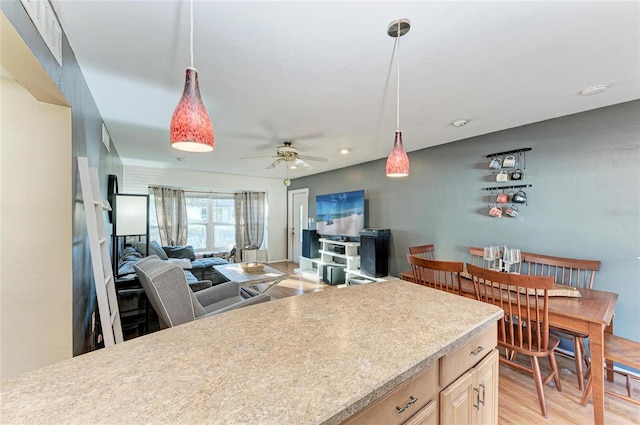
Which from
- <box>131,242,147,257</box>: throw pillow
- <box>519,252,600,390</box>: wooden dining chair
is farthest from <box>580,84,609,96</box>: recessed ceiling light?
<box>131,242,147,257</box>: throw pillow

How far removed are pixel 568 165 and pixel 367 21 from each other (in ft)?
8.52

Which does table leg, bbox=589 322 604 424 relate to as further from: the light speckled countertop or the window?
the window

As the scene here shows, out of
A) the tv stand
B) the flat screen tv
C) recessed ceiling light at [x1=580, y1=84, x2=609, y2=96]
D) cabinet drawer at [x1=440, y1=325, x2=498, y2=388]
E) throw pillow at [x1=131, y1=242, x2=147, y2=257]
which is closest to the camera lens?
cabinet drawer at [x1=440, y1=325, x2=498, y2=388]

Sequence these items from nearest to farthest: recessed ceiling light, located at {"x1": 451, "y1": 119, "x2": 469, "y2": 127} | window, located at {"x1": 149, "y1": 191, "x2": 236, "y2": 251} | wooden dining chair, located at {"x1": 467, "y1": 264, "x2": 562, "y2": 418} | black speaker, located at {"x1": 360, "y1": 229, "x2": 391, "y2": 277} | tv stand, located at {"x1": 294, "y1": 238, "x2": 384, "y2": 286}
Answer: wooden dining chair, located at {"x1": 467, "y1": 264, "x2": 562, "y2": 418} → recessed ceiling light, located at {"x1": 451, "y1": 119, "x2": 469, "y2": 127} → black speaker, located at {"x1": 360, "y1": 229, "x2": 391, "y2": 277} → tv stand, located at {"x1": 294, "y1": 238, "x2": 384, "y2": 286} → window, located at {"x1": 149, "y1": 191, "x2": 236, "y2": 251}

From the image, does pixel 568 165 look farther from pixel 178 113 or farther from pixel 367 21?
pixel 178 113

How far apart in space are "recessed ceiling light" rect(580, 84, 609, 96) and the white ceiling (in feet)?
0.19

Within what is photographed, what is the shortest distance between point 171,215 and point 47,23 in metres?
5.13

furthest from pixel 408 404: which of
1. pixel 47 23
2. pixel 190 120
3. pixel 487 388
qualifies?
pixel 47 23

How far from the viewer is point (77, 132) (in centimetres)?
167

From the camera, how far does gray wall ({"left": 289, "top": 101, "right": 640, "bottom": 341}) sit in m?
2.22

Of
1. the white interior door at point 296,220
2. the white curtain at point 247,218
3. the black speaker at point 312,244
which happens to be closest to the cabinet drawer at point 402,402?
the black speaker at point 312,244

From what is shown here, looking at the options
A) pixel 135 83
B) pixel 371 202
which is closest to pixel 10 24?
pixel 135 83

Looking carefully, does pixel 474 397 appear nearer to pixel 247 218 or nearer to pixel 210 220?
pixel 247 218

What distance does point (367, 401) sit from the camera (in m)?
0.70
